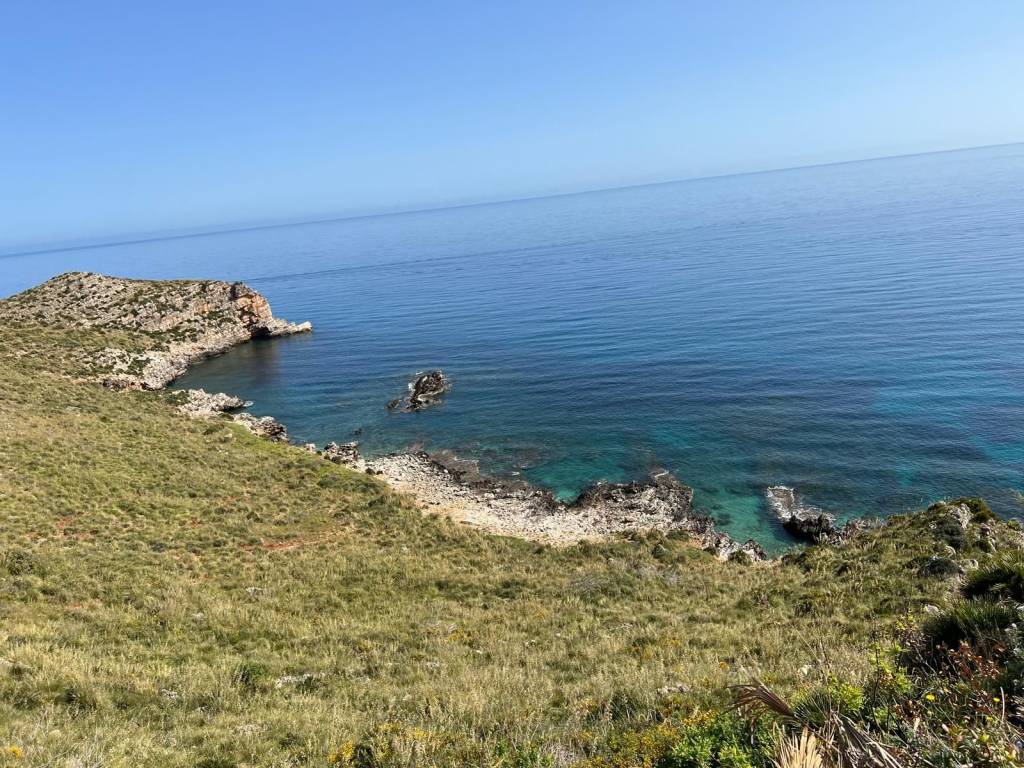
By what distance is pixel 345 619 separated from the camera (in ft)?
54.4

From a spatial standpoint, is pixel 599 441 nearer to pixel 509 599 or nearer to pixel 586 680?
pixel 509 599

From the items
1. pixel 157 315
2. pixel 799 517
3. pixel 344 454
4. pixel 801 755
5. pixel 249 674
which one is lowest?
pixel 799 517

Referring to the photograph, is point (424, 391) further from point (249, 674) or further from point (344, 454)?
point (249, 674)

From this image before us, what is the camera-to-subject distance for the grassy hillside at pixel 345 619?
8.29 metres

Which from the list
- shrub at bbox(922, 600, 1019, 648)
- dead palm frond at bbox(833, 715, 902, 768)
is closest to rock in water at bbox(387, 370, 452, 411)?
shrub at bbox(922, 600, 1019, 648)

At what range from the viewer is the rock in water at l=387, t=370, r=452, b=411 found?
49228 mm

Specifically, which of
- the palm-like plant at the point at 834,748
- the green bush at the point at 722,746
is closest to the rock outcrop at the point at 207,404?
the green bush at the point at 722,746

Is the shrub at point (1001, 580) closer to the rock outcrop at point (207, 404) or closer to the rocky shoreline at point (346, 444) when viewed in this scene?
the rocky shoreline at point (346, 444)

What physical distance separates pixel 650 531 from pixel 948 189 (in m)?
197

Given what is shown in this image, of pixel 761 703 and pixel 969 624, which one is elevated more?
pixel 761 703

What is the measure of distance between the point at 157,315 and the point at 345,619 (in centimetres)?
7130

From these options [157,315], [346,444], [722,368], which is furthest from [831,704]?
[157,315]

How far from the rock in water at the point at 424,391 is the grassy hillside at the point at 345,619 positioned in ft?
53.2

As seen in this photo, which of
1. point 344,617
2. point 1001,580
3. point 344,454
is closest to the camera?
point 1001,580
